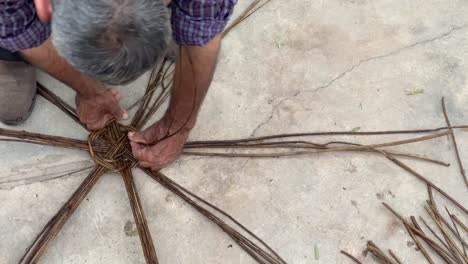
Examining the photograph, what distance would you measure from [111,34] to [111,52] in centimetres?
4

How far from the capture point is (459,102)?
6.15ft

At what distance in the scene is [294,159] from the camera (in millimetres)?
1705

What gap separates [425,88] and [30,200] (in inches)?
59.6

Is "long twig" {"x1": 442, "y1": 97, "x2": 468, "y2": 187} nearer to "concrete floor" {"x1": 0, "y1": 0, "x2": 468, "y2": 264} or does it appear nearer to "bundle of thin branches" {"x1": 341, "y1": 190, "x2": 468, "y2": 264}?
"concrete floor" {"x1": 0, "y1": 0, "x2": 468, "y2": 264}

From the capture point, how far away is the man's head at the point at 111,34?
0.86 meters

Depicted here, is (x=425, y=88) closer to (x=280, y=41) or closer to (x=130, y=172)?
(x=280, y=41)

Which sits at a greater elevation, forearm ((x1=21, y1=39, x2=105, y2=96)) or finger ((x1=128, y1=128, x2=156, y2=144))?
forearm ((x1=21, y1=39, x2=105, y2=96))

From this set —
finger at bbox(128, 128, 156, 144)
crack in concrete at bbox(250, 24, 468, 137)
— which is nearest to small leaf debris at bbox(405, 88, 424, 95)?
crack in concrete at bbox(250, 24, 468, 137)

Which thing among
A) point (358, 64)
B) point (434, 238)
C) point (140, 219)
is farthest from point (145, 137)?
point (434, 238)

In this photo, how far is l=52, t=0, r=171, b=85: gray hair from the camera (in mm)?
864

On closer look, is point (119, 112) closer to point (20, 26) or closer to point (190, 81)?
point (190, 81)

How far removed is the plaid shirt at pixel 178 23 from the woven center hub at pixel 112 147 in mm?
467

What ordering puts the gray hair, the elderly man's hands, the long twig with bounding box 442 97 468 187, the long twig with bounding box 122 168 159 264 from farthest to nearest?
the long twig with bounding box 442 97 468 187 < the elderly man's hands < the long twig with bounding box 122 168 159 264 < the gray hair

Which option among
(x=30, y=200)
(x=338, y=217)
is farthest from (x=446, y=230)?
(x=30, y=200)
